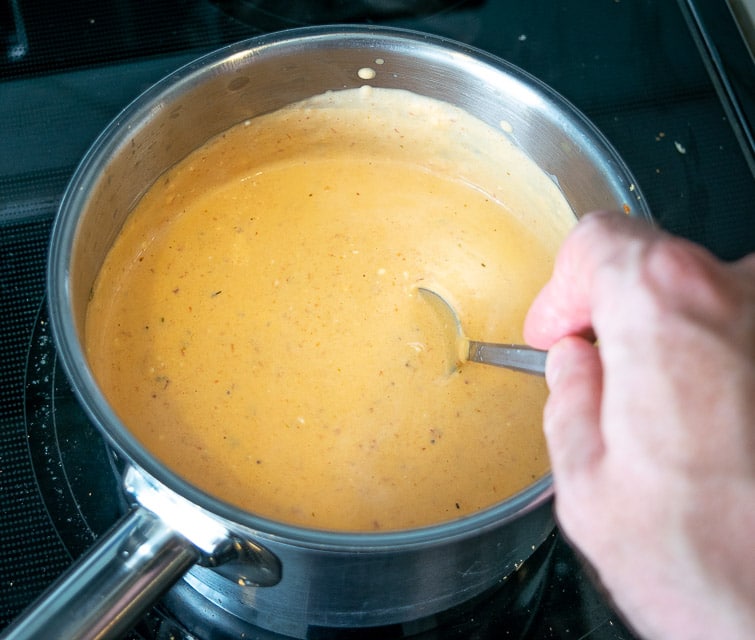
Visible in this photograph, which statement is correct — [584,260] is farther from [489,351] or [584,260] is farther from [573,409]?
[489,351]

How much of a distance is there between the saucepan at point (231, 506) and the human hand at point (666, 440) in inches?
6.2

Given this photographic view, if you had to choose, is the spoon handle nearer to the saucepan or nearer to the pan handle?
the saucepan

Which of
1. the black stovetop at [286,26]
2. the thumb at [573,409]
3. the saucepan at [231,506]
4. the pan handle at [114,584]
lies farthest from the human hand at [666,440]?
the black stovetop at [286,26]

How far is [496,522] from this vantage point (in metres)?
0.62

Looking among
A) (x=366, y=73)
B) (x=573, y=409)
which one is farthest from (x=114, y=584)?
(x=366, y=73)

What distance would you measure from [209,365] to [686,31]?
78 centimetres

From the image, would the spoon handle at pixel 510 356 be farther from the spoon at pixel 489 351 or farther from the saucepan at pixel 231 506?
the saucepan at pixel 231 506

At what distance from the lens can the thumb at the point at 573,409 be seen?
0.48 meters

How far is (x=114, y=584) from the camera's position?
1.98 feet

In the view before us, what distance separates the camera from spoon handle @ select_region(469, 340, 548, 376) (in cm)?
73

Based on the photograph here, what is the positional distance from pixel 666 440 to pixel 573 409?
8 cm

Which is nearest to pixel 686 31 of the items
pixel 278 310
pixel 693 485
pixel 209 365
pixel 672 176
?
pixel 672 176

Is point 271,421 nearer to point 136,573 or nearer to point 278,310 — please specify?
point 278,310

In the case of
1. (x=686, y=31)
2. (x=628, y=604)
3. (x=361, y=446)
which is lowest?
(x=361, y=446)
